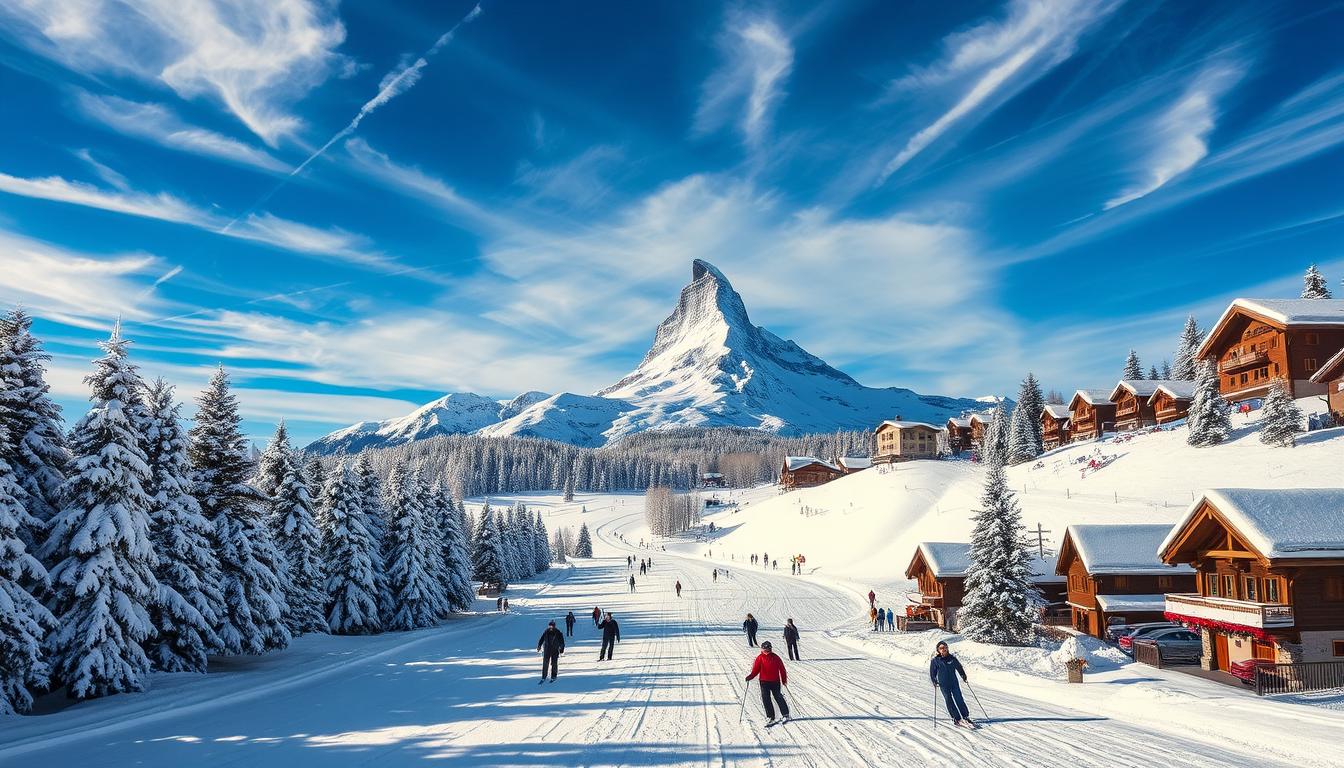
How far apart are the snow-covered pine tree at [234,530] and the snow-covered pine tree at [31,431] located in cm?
499

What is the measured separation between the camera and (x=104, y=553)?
18734 millimetres

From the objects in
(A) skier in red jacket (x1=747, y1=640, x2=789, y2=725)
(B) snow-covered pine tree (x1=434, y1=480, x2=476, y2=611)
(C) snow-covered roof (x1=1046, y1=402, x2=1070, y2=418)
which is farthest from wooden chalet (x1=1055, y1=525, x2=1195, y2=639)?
(C) snow-covered roof (x1=1046, y1=402, x2=1070, y2=418)

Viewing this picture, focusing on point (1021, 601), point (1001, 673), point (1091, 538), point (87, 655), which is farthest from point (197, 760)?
point (1091, 538)

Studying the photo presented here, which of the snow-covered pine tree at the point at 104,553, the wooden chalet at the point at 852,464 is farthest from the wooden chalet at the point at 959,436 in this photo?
the snow-covered pine tree at the point at 104,553

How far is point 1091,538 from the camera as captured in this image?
34.2 metres

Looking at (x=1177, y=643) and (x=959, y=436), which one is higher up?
(x=959, y=436)

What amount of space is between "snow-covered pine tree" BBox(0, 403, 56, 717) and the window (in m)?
36.0

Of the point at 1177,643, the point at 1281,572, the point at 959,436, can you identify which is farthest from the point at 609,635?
the point at 959,436

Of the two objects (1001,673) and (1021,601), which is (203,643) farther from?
(1021,601)

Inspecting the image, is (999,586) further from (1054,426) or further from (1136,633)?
(1054,426)

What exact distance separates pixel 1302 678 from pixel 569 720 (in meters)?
20.1

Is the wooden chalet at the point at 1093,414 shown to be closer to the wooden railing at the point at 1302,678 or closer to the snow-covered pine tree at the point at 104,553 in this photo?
the wooden railing at the point at 1302,678

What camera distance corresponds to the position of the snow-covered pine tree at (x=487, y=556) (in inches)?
2633

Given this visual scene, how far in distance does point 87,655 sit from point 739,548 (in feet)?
281
